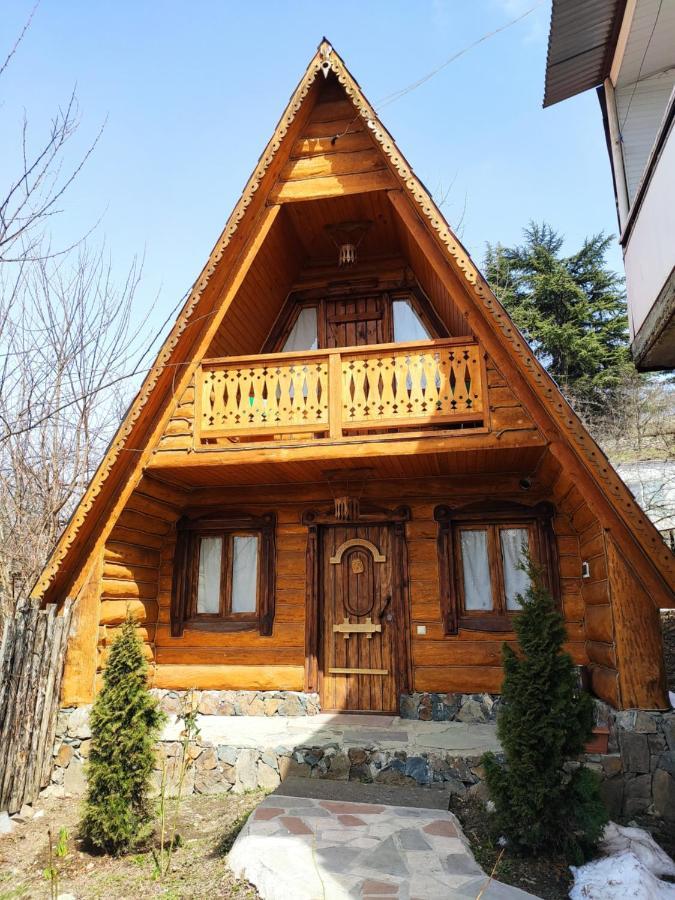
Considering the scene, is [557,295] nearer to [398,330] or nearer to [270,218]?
[398,330]

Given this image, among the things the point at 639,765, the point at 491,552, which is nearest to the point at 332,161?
the point at 491,552

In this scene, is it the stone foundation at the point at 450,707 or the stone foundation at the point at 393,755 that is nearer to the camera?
the stone foundation at the point at 393,755

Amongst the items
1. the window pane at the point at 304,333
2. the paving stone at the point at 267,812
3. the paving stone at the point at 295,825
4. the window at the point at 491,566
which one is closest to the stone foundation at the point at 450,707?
the window at the point at 491,566

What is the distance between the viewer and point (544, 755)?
4.79m

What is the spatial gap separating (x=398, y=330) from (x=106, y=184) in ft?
17.2

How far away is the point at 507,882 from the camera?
445 centimetres

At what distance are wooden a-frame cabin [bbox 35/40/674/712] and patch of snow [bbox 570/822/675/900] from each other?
1.38 metres

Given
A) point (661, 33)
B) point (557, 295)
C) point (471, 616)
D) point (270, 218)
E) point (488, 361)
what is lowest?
point (471, 616)

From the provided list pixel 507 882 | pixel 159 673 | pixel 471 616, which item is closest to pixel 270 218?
pixel 471 616

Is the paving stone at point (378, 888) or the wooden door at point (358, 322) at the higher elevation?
the wooden door at point (358, 322)

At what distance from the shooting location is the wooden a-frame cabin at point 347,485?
6.96 m

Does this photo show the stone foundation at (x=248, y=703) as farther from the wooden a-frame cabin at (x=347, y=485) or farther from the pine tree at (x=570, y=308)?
the pine tree at (x=570, y=308)

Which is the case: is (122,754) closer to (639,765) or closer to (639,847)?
(639,847)

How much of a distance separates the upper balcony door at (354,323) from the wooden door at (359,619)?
3.08 metres
